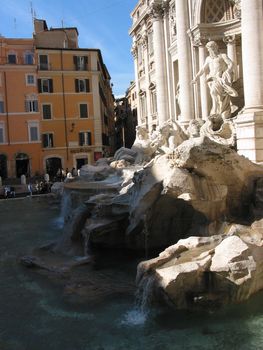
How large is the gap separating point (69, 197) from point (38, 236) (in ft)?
6.14

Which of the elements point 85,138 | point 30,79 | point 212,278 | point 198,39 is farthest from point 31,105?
point 212,278

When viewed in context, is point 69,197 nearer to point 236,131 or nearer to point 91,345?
point 236,131

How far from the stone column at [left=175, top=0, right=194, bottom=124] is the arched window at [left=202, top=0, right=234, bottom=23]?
87 centimetres

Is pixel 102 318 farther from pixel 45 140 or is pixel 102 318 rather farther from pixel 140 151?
pixel 45 140

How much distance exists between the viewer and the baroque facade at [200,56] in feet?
37.6

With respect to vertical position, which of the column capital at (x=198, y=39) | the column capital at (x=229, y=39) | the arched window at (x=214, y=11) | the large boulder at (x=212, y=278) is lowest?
the large boulder at (x=212, y=278)

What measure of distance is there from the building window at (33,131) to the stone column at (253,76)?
23.1m

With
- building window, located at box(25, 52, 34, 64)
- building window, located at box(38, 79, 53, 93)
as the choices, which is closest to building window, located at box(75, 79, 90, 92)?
building window, located at box(38, 79, 53, 93)

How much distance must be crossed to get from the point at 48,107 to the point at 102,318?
28564 millimetres

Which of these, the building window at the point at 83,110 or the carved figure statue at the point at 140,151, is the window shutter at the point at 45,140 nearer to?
the building window at the point at 83,110

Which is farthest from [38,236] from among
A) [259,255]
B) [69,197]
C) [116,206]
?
[259,255]

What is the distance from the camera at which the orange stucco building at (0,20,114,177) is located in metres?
32.0

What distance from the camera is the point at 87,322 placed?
19.0 feet

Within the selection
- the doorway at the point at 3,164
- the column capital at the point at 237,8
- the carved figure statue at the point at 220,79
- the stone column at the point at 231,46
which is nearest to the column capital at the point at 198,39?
the stone column at the point at 231,46
